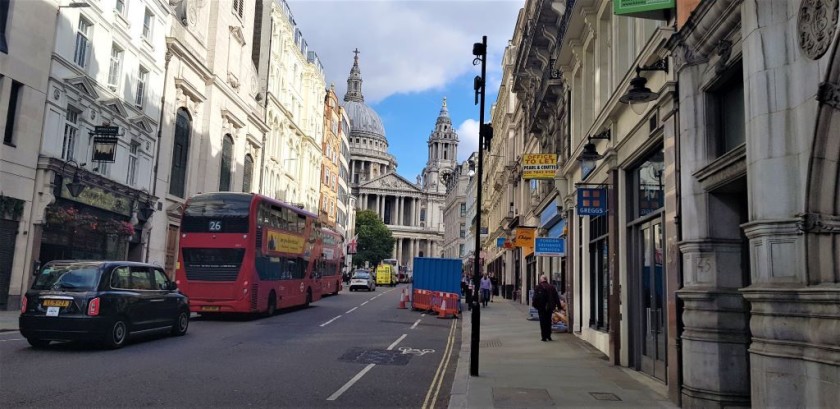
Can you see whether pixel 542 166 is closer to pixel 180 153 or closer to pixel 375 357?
pixel 375 357

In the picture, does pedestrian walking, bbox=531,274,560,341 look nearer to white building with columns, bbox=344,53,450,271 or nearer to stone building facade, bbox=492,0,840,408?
stone building facade, bbox=492,0,840,408

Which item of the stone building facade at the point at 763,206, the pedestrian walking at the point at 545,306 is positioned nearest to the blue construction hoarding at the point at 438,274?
the pedestrian walking at the point at 545,306

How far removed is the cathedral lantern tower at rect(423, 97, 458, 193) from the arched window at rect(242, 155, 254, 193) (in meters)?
109

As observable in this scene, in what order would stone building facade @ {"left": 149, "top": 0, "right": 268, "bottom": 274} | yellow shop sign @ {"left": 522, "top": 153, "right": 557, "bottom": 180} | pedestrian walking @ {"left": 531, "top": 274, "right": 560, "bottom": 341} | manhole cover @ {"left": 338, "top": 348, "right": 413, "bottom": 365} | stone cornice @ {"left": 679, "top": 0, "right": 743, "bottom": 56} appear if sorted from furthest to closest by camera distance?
stone building facade @ {"left": 149, "top": 0, "right": 268, "bottom": 274} → yellow shop sign @ {"left": 522, "top": 153, "right": 557, "bottom": 180} → pedestrian walking @ {"left": 531, "top": 274, "right": 560, "bottom": 341} → manhole cover @ {"left": 338, "top": 348, "right": 413, "bottom": 365} → stone cornice @ {"left": 679, "top": 0, "right": 743, "bottom": 56}

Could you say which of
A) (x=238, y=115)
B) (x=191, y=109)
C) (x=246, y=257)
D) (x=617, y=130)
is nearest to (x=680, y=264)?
(x=617, y=130)

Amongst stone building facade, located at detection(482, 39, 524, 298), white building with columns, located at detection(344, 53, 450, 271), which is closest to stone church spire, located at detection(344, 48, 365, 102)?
white building with columns, located at detection(344, 53, 450, 271)

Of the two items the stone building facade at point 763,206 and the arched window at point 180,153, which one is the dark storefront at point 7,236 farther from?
the stone building facade at point 763,206

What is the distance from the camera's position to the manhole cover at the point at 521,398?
8297mm

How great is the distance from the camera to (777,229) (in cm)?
594

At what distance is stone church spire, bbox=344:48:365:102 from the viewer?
162 m

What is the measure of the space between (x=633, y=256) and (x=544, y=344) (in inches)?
178

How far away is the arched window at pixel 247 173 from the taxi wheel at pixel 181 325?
28.9 metres

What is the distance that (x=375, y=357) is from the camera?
12.6 metres

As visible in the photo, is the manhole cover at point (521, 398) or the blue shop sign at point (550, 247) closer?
the manhole cover at point (521, 398)
